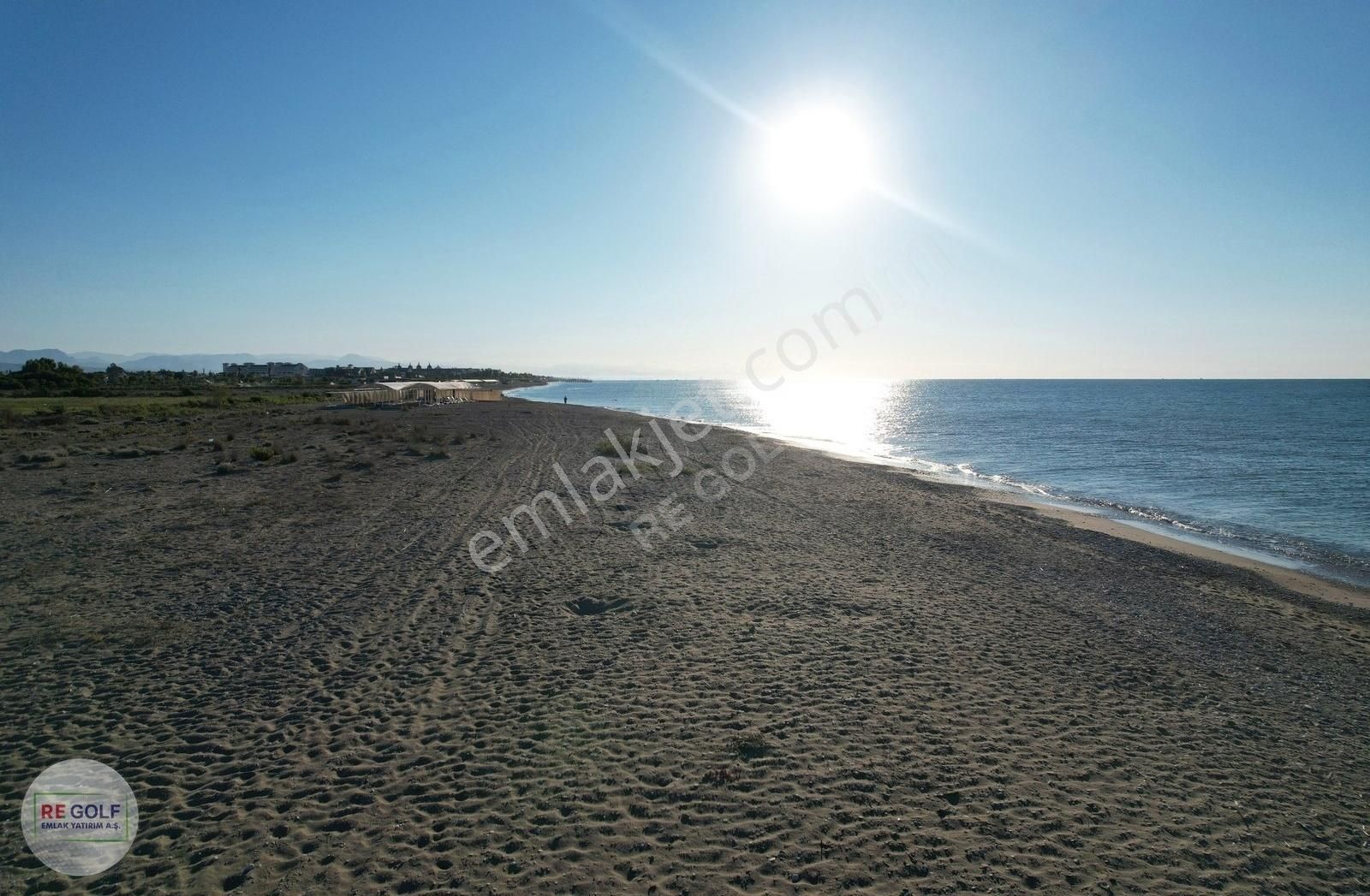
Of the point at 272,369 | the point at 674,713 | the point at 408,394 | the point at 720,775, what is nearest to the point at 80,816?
the point at 674,713

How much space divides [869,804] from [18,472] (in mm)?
23021

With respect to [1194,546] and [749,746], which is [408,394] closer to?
[1194,546]

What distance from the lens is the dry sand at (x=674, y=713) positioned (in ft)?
13.6

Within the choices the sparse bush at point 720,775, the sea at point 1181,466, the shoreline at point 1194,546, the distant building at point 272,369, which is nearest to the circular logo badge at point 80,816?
the sparse bush at point 720,775

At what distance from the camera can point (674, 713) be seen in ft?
19.4

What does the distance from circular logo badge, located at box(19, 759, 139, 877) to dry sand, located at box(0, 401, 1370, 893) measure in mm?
102

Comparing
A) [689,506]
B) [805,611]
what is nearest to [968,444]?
[689,506]

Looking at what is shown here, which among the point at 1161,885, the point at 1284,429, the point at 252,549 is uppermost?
the point at 1284,429

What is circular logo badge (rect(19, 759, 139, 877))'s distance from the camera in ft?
13.3

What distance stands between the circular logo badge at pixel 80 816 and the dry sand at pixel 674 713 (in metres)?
0.10

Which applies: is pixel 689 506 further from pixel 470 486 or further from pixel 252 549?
pixel 252 549

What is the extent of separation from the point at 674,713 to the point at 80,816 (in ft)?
14.1

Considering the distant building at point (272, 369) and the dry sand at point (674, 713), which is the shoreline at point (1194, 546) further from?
the distant building at point (272, 369)

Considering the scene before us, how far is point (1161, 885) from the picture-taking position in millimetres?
4059
